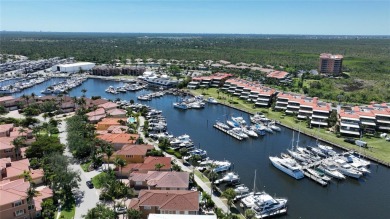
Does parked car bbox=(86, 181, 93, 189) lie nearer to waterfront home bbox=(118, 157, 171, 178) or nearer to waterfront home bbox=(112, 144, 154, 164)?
waterfront home bbox=(118, 157, 171, 178)

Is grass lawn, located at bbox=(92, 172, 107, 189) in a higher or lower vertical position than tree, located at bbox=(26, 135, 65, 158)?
lower

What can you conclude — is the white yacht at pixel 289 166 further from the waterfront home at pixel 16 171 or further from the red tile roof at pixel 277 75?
the red tile roof at pixel 277 75

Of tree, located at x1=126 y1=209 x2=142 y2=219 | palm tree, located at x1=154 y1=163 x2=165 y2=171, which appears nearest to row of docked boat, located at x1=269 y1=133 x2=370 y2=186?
palm tree, located at x1=154 y1=163 x2=165 y2=171

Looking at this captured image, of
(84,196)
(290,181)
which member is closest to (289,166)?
(290,181)

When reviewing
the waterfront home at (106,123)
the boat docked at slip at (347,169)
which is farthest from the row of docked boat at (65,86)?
the boat docked at slip at (347,169)

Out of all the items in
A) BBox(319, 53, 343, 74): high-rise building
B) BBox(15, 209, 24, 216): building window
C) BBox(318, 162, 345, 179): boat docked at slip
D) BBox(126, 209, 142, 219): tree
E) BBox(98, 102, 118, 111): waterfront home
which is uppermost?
BBox(319, 53, 343, 74): high-rise building

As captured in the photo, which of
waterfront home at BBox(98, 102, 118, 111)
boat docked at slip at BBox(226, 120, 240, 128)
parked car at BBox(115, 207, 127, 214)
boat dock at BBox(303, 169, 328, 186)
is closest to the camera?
parked car at BBox(115, 207, 127, 214)

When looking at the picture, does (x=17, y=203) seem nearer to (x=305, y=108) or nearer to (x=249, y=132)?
(x=249, y=132)

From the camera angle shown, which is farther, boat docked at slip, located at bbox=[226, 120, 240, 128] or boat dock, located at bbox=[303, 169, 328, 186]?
boat docked at slip, located at bbox=[226, 120, 240, 128]
